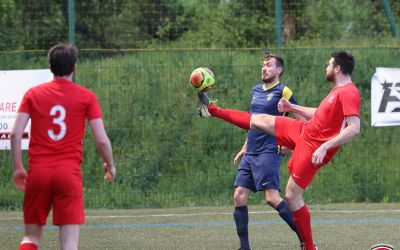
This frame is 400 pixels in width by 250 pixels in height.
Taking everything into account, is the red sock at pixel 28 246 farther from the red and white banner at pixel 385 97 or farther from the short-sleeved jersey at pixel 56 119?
the red and white banner at pixel 385 97

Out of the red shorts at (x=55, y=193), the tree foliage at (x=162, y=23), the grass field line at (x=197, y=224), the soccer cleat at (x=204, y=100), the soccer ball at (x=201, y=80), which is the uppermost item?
the tree foliage at (x=162, y=23)

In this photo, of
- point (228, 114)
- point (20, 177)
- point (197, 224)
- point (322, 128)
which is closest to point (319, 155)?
point (322, 128)

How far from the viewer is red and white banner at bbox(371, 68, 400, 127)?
47.2 ft

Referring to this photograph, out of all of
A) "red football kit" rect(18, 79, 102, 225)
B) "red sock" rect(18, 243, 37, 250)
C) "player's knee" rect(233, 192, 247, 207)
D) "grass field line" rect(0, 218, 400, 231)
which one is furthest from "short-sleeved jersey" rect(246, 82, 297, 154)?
"red sock" rect(18, 243, 37, 250)

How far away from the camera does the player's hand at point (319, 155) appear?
26.7ft

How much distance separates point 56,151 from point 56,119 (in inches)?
8.7

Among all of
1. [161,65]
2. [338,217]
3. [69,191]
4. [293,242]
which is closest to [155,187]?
[161,65]

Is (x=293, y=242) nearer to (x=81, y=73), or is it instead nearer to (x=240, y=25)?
(x=81, y=73)

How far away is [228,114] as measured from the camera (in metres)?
9.08

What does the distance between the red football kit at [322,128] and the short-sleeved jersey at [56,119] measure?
269cm

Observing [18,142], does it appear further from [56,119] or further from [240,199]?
[240,199]

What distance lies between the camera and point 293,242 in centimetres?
996

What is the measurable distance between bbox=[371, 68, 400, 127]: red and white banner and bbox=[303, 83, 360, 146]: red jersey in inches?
237

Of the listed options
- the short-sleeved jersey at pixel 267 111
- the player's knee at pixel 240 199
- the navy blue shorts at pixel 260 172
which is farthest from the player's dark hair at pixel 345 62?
the player's knee at pixel 240 199
